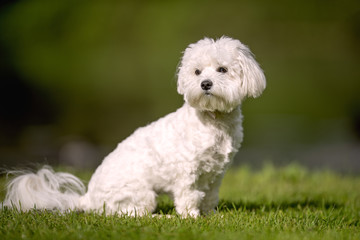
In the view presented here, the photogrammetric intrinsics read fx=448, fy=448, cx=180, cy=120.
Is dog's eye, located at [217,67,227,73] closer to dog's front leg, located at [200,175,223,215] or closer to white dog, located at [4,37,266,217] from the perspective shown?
white dog, located at [4,37,266,217]

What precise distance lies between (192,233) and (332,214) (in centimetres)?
181

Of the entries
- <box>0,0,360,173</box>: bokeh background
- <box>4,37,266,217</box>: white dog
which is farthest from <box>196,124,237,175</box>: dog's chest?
<box>0,0,360,173</box>: bokeh background

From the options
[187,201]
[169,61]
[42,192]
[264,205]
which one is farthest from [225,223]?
[169,61]

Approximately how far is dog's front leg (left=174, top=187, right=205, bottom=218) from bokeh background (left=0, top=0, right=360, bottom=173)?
27.2 ft

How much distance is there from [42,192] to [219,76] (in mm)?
2029

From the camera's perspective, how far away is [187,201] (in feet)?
13.5

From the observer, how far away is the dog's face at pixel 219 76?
3.93 meters

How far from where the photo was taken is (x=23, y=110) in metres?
11.7

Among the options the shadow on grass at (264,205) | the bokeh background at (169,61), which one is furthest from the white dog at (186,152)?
the bokeh background at (169,61)

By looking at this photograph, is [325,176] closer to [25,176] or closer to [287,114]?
[25,176]

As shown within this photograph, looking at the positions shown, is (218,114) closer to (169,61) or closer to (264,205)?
(264,205)

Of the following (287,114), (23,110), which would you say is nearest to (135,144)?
(23,110)

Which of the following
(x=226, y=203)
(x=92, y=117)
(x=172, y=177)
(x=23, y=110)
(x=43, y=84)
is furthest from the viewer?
(x=92, y=117)

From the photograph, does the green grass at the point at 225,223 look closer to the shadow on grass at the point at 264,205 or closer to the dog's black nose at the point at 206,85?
the shadow on grass at the point at 264,205
